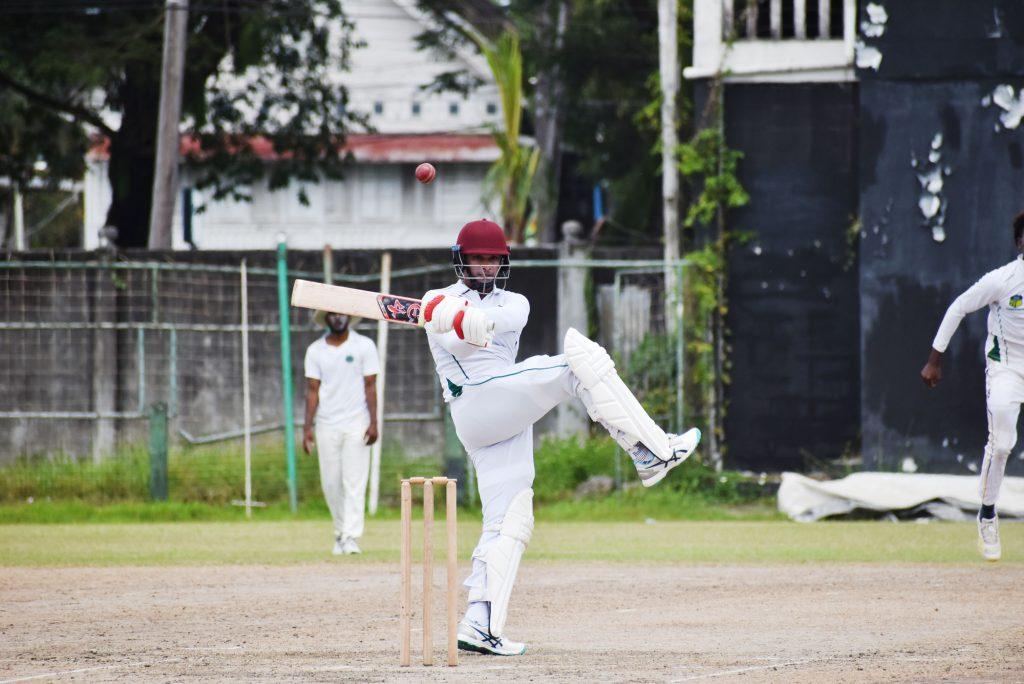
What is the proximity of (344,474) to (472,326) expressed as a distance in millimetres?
5590

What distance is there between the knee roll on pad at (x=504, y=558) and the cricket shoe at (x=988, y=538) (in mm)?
4597

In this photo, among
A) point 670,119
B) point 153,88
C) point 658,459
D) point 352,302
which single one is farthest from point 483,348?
point 153,88

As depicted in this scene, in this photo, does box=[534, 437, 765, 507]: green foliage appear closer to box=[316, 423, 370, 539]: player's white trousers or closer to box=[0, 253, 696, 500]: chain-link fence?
box=[0, 253, 696, 500]: chain-link fence

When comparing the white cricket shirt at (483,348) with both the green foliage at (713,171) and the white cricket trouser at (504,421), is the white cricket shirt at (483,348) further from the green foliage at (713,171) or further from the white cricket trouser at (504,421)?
the green foliage at (713,171)

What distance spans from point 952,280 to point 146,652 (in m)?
10.4

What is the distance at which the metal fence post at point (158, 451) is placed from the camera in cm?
1584

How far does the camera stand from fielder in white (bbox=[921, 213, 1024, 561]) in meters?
10.3

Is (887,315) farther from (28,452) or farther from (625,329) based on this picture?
(28,452)

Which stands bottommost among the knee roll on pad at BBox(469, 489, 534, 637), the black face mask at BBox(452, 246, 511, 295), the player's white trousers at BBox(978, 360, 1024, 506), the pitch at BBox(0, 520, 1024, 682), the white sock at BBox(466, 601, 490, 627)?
the pitch at BBox(0, 520, 1024, 682)

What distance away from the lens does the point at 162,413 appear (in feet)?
52.0

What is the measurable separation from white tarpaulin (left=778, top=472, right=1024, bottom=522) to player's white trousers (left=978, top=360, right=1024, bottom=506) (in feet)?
13.7

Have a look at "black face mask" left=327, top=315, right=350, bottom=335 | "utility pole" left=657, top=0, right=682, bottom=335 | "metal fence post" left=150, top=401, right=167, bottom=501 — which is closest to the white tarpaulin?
"utility pole" left=657, top=0, right=682, bottom=335

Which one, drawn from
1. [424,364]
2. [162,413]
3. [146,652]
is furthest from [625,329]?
[146,652]

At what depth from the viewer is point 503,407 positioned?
24.5ft
